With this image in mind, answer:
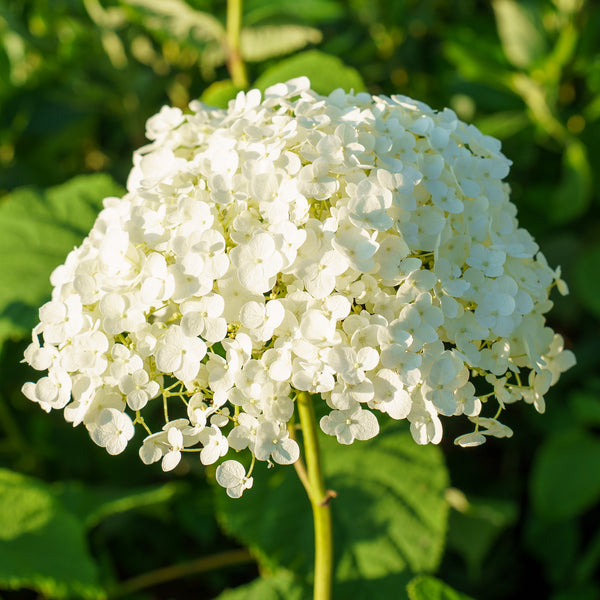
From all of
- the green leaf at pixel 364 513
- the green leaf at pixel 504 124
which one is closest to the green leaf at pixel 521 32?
the green leaf at pixel 504 124

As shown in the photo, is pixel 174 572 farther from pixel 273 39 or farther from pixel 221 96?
pixel 273 39

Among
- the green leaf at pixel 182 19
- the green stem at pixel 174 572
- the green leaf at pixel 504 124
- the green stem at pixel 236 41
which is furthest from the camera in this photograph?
the green leaf at pixel 504 124

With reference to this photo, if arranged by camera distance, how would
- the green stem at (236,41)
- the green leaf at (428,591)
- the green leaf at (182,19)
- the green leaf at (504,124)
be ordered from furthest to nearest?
the green leaf at (504,124) → the green leaf at (182,19) → the green stem at (236,41) → the green leaf at (428,591)

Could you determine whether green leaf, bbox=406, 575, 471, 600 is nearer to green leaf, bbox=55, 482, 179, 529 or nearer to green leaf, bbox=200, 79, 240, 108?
green leaf, bbox=55, 482, 179, 529

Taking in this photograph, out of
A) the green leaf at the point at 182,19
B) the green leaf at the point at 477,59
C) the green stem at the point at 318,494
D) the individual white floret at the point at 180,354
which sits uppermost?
the green leaf at the point at 182,19

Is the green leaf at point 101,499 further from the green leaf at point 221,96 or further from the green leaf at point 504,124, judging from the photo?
the green leaf at point 504,124

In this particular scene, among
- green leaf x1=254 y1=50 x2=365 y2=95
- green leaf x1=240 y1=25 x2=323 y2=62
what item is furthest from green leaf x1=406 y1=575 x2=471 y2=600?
green leaf x1=240 y1=25 x2=323 y2=62

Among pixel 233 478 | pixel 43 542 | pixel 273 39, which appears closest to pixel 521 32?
pixel 273 39
